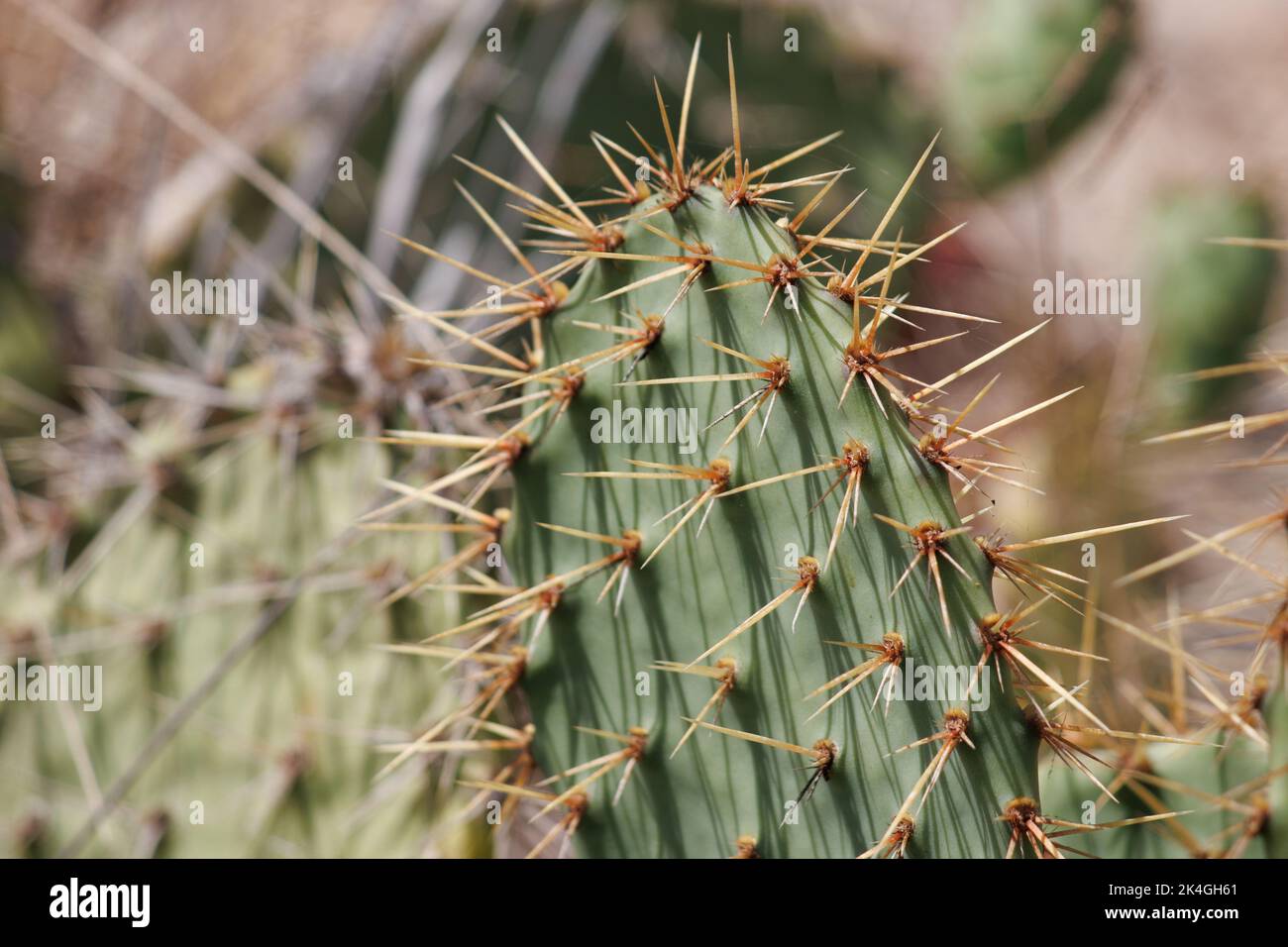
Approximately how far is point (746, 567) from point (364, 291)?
0.92m

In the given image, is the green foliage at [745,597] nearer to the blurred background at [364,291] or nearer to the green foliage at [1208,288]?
the blurred background at [364,291]

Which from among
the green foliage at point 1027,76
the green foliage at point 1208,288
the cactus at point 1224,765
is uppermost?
the green foliage at point 1027,76

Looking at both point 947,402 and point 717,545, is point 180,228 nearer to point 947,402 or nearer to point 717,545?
point 717,545

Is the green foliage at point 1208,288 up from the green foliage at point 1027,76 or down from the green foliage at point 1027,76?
down

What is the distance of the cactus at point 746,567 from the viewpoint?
33.5 inches

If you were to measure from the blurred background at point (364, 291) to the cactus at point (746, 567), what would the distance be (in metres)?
0.13

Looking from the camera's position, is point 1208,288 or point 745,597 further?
point 1208,288

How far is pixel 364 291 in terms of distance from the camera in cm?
162

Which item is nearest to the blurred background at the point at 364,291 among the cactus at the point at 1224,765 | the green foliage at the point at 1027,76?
the green foliage at the point at 1027,76

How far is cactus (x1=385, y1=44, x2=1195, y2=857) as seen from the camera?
852 mm

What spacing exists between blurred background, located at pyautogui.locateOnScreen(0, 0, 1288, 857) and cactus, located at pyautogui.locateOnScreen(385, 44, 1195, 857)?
0.44 ft

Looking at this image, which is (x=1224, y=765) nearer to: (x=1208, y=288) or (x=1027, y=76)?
(x=1027, y=76)

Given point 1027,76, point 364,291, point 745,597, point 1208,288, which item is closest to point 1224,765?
point 745,597
